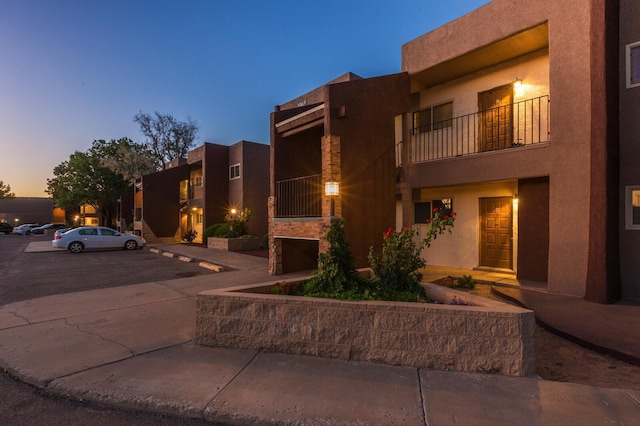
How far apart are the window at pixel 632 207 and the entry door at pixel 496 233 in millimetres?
3040

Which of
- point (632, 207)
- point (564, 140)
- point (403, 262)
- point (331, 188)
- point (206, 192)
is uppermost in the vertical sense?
point (564, 140)

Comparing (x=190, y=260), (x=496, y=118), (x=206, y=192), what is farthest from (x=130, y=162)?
(x=496, y=118)

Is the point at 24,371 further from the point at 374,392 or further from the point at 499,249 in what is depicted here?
the point at 499,249

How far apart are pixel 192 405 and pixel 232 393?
38 centimetres

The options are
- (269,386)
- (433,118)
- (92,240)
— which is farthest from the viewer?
(92,240)

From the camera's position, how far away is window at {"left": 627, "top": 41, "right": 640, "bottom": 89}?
6.43 metres

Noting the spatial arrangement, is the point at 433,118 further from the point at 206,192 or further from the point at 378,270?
the point at 206,192

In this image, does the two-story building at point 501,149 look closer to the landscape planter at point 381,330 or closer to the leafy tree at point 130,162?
the landscape planter at point 381,330

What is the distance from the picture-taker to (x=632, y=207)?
6461 mm

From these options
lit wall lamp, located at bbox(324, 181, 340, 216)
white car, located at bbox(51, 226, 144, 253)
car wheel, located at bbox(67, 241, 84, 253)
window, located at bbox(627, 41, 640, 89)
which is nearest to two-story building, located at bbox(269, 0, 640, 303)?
window, located at bbox(627, 41, 640, 89)

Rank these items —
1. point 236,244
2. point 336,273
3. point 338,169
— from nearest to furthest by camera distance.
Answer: point 336,273 → point 338,169 → point 236,244

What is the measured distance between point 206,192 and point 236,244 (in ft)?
21.2

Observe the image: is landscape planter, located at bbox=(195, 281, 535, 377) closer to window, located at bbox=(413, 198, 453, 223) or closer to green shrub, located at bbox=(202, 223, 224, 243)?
window, located at bbox=(413, 198, 453, 223)

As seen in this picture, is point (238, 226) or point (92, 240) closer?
point (238, 226)
